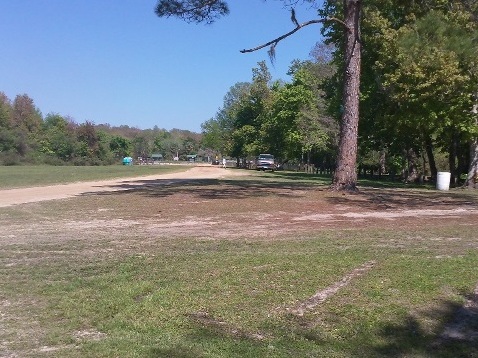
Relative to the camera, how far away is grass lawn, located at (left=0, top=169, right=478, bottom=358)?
5.17 metres

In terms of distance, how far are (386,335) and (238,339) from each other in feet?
4.49

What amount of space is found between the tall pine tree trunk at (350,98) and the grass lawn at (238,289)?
7.24m

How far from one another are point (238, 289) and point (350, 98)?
14.2 metres

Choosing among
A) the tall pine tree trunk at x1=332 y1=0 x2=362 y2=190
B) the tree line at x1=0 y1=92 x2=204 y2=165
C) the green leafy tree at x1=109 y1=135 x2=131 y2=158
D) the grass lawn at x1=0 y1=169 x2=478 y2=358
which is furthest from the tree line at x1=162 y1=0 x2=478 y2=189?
the green leafy tree at x1=109 y1=135 x2=131 y2=158

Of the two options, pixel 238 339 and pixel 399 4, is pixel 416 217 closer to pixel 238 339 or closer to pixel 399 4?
pixel 399 4

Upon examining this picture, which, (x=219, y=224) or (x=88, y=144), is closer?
(x=219, y=224)

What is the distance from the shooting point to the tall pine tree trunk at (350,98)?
19.7 meters

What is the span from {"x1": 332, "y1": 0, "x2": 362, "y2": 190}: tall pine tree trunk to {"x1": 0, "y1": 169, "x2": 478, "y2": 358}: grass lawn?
7243mm

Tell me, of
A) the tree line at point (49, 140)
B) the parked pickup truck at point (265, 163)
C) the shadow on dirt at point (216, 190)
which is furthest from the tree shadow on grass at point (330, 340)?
the tree line at point (49, 140)

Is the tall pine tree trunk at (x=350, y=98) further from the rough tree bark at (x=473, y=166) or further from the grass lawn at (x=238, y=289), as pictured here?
the rough tree bark at (x=473, y=166)

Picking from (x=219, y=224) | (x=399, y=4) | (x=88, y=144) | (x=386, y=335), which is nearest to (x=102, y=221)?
(x=219, y=224)

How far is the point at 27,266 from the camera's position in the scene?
8.38 m

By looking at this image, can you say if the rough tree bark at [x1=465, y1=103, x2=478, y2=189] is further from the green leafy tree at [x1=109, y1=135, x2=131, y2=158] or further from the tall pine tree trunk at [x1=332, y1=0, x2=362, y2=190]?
the green leafy tree at [x1=109, y1=135, x2=131, y2=158]

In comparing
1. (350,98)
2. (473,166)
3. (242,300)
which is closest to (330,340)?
(242,300)
